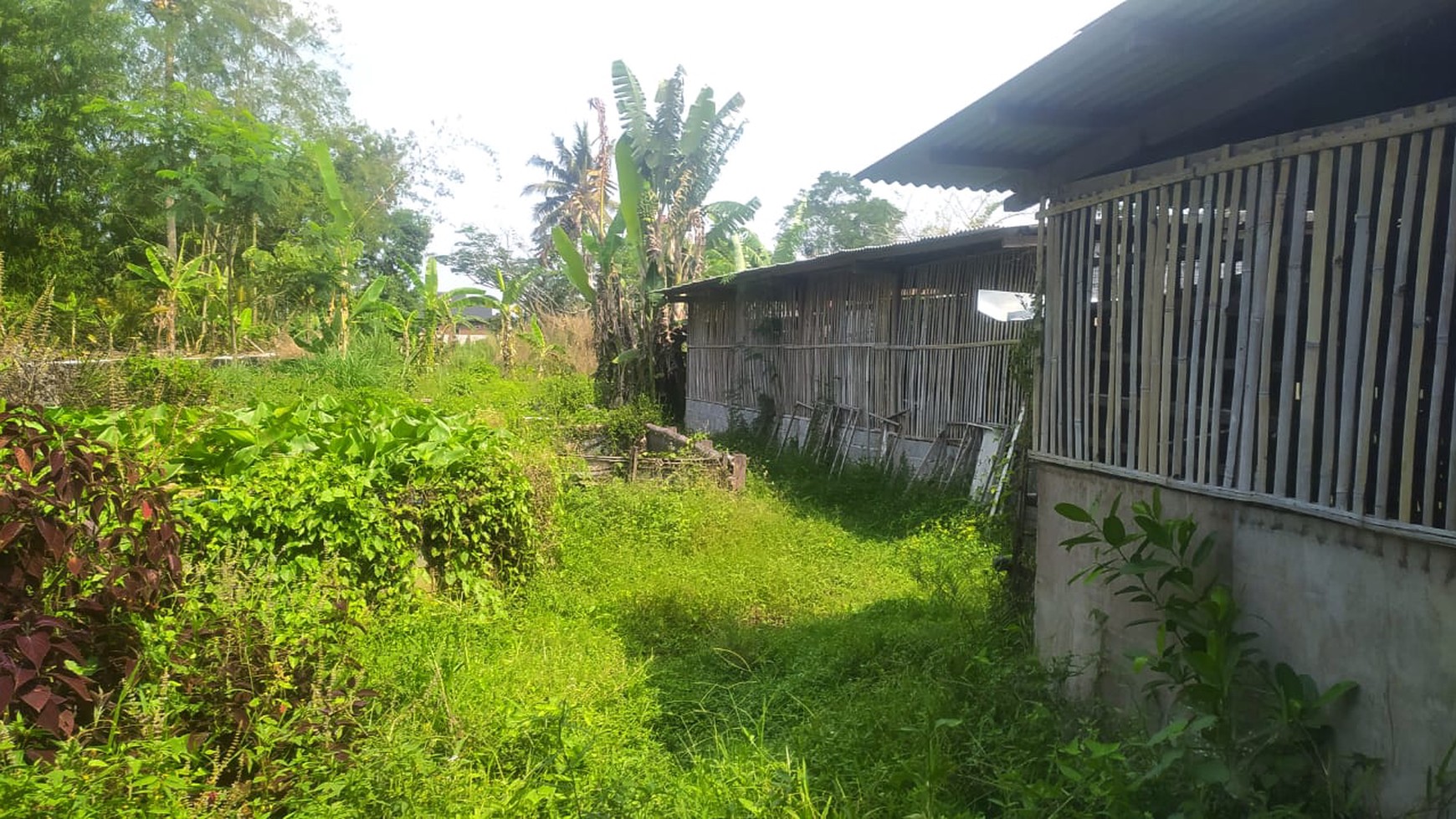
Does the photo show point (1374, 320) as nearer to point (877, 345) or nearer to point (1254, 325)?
point (1254, 325)

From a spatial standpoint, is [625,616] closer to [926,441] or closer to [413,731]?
[413,731]

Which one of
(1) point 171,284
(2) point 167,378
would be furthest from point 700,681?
(1) point 171,284

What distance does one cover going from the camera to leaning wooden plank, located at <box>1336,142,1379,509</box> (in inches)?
93.6

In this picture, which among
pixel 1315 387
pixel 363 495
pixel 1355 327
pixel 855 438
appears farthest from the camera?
pixel 855 438

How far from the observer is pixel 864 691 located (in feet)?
13.9

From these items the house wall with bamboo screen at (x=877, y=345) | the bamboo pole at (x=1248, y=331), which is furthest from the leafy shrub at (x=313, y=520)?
the house wall with bamboo screen at (x=877, y=345)

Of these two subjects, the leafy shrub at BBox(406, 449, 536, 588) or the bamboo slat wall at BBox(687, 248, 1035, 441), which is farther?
the bamboo slat wall at BBox(687, 248, 1035, 441)

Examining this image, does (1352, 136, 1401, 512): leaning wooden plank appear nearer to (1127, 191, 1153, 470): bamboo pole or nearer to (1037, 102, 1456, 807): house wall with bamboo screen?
(1037, 102, 1456, 807): house wall with bamboo screen

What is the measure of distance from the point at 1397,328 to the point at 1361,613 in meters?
0.83

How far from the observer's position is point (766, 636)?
507 centimetres

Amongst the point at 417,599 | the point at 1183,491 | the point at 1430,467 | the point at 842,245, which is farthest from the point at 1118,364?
the point at 842,245

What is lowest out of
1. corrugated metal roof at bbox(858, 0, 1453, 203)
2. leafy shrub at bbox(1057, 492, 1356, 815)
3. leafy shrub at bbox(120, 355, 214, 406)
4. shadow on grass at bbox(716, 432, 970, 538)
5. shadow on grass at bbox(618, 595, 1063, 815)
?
shadow on grass at bbox(618, 595, 1063, 815)

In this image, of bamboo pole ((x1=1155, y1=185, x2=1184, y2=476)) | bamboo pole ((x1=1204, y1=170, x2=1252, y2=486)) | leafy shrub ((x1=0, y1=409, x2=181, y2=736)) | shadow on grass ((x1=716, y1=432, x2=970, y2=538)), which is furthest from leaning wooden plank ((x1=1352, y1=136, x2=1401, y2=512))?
shadow on grass ((x1=716, y1=432, x2=970, y2=538))

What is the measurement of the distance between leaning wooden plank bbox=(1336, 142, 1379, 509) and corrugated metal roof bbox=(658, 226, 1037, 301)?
154 inches
